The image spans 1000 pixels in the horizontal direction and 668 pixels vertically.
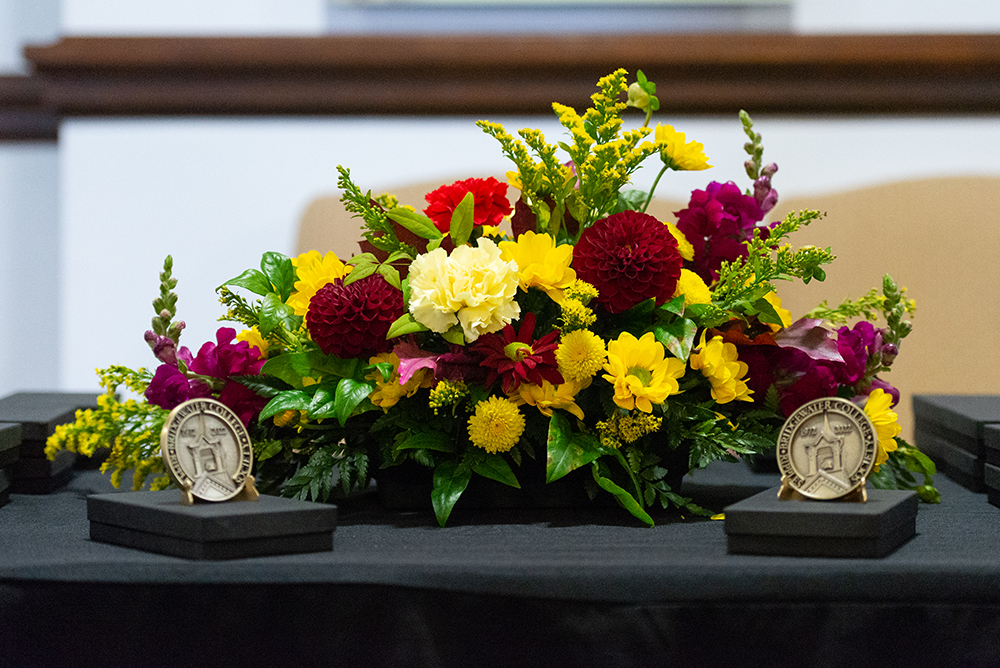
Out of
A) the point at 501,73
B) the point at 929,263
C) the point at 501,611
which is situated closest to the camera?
the point at 501,611

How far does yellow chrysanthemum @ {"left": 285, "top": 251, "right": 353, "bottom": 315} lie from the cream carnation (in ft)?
0.36

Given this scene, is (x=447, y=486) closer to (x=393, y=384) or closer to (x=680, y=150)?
(x=393, y=384)

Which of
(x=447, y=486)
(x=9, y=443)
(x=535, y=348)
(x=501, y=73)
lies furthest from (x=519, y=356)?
(x=501, y=73)

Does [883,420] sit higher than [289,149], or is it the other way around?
[289,149]

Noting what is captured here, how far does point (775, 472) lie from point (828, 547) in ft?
1.53

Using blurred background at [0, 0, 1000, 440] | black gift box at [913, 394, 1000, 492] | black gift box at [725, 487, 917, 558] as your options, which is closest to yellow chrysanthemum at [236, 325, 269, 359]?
black gift box at [725, 487, 917, 558]

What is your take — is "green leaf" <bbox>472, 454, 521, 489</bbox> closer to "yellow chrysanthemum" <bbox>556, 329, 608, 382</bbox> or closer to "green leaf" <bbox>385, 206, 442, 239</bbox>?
"yellow chrysanthemum" <bbox>556, 329, 608, 382</bbox>

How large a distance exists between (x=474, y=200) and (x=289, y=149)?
115 centimetres

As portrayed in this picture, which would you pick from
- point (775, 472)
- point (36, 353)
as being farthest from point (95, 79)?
point (775, 472)

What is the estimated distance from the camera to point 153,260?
182 cm

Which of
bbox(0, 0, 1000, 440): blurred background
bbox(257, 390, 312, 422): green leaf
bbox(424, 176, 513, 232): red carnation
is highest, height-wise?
bbox(0, 0, 1000, 440): blurred background

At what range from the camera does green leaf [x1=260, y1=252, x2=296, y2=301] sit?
818mm

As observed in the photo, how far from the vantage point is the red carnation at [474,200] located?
787 mm

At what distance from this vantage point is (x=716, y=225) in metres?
0.82
